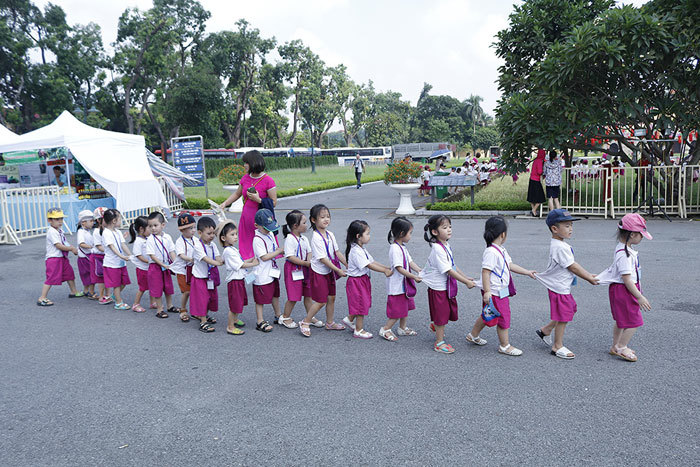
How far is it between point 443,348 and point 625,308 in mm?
1466

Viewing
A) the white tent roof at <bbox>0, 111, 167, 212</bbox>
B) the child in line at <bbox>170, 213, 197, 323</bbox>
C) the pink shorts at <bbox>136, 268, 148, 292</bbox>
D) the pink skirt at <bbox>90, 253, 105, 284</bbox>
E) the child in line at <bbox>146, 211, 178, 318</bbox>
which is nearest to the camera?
the child in line at <bbox>170, 213, 197, 323</bbox>

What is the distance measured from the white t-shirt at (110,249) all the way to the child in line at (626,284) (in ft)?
17.1

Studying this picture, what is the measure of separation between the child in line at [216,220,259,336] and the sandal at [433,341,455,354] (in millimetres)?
1886

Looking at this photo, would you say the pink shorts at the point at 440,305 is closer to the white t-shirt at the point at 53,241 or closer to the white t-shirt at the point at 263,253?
the white t-shirt at the point at 263,253

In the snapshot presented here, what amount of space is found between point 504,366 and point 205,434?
7.62 feet

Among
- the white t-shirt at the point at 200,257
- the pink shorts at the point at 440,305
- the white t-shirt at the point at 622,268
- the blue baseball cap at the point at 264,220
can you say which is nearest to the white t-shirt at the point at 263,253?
the blue baseball cap at the point at 264,220

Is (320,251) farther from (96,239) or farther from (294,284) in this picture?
(96,239)

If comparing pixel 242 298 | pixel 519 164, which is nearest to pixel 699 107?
pixel 519 164

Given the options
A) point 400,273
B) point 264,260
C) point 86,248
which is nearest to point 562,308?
point 400,273

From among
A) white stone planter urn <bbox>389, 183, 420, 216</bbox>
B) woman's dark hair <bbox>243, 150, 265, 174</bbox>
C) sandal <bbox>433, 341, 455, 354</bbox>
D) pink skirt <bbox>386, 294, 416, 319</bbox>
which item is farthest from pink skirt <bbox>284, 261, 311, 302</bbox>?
white stone planter urn <bbox>389, 183, 420, 216</bbox>

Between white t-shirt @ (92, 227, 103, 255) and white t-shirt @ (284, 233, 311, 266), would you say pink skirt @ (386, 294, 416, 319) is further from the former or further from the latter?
A: white t-shirt @ (92, 227, 103, 255)

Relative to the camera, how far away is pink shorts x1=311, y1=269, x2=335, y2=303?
17.0ft

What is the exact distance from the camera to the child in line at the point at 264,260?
5285 millimetres

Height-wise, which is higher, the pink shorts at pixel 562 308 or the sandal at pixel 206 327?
the pink shorts at pixel 562 308
